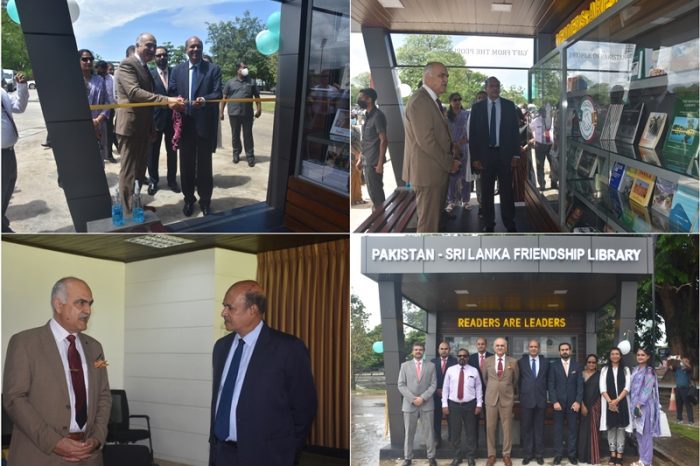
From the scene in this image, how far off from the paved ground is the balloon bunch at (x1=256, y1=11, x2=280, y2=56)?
338mm

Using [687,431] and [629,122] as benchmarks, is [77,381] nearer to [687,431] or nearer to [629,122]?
[629,122]

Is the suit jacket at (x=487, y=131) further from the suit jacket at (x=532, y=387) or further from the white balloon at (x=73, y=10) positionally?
the white balloon at (x=73, y=10)

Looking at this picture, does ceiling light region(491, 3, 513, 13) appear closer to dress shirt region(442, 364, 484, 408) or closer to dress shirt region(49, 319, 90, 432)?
dress shirt region(442, 364, 484, 408)

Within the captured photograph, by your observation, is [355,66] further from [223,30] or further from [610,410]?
[610,410]

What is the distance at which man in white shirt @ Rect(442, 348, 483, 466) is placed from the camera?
5781mm

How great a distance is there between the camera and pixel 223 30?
5.14 metres

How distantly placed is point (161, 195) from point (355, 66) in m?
1.24

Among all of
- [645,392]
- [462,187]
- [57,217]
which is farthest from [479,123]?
[57,217]

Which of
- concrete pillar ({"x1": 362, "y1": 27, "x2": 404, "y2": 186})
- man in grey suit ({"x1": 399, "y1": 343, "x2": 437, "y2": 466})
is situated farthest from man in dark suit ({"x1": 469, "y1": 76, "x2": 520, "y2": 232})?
man in grey suit ({"x1": 399, "y1": 343, "x2": 437, "y2": 466})

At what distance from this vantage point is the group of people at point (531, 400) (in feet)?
18.7

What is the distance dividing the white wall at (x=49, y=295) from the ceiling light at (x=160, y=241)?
57 centimetres

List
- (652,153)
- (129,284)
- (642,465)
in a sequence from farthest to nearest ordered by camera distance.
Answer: (129,284), (642,465), (652,153)

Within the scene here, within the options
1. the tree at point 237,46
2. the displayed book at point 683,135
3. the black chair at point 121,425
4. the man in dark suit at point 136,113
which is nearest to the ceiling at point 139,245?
the man in dark suit at point 136,113

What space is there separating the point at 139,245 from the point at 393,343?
2377 mm
